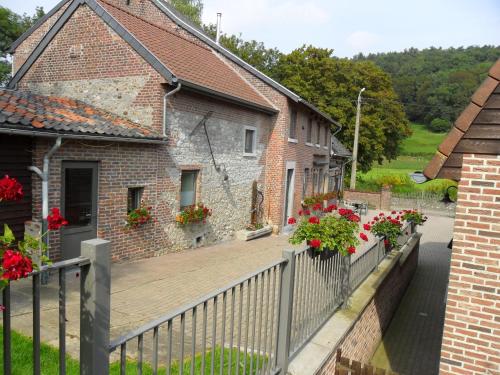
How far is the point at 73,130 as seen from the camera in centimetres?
741

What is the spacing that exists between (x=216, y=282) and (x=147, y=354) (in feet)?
12.5

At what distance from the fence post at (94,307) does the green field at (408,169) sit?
3188cm

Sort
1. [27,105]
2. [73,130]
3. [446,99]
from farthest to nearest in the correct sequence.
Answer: [446,99] < [27,105] < [73,130]

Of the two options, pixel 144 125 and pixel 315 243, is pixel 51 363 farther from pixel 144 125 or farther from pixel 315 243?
pixel 144 125

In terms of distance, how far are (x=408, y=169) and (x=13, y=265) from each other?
169 ft

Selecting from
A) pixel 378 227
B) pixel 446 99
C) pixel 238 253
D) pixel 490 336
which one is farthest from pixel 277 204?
pixel 446 99

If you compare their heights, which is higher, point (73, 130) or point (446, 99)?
point (446, 99)

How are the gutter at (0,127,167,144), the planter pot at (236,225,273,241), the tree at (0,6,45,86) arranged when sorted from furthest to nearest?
1. the tree at (0,6,45,86)
2. the planter pot at (236,225,273,241)
3. the gutter at (0,127,167,144)

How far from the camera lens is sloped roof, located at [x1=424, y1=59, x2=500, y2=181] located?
3.81 metres

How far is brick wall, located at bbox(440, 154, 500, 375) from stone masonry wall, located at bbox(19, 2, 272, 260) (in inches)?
279

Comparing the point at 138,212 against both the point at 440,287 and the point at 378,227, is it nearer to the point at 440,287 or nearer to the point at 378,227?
the point at 378,227

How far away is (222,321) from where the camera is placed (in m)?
3.01

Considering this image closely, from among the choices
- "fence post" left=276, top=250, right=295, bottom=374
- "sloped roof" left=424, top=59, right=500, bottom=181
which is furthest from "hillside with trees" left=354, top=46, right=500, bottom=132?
"fence post" left=276, top=250, right=295, bottom=374

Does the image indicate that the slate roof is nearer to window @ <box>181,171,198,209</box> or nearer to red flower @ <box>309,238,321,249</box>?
window @ <box>181,171,198,209</box>
